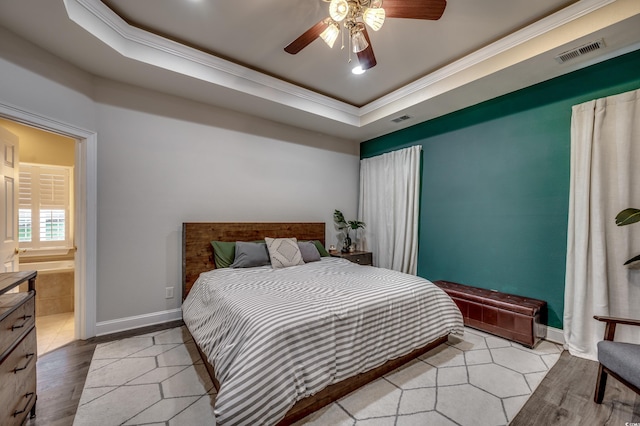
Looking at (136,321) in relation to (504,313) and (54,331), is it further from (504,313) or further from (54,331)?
(504,313)

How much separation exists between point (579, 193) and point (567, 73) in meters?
1.24

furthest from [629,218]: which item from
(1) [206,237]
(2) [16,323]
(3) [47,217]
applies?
(3) [47,217]

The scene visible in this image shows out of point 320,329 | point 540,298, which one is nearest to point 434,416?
point 320,329

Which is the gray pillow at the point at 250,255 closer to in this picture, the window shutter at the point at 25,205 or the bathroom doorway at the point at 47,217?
the bathroom doorway at the point at 47,217

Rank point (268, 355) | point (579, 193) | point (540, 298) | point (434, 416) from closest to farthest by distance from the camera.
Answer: point (268, 355)
point (434, 416)
point (579, 193)
point (540, 298)

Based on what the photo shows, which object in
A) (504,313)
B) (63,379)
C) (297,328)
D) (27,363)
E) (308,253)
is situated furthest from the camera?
(308,253)

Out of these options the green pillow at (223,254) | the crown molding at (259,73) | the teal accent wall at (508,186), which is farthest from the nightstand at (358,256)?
the crown molding at (259,73)

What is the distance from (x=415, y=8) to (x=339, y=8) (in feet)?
1.65

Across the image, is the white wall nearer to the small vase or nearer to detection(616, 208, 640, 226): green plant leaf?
the small vase

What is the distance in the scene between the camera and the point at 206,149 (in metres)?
3.53

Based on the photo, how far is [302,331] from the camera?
5.63 feet

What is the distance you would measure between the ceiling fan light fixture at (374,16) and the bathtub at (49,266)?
448cm

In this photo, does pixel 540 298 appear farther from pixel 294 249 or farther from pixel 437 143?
pixel 294 249

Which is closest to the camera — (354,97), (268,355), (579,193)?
(268,355)
